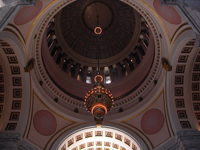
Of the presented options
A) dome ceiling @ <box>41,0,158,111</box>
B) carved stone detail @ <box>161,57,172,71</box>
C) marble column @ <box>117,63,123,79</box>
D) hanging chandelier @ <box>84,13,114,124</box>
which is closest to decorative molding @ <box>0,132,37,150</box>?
dome ceiling @ <box>41,0,158,111</box>

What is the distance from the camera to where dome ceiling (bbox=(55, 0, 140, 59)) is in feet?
60.3

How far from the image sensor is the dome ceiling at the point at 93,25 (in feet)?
60.3

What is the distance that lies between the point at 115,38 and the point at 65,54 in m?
5.83

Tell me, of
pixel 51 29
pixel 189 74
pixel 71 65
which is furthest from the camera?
pixel 71 65

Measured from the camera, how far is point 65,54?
18.1 m

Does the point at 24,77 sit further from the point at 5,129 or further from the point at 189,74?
the point at 189,74

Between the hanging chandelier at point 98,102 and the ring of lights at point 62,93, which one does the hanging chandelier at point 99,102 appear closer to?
the hanging chandelier at point 98,102

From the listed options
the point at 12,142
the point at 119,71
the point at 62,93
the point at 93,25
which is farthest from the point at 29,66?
the point at 93,25

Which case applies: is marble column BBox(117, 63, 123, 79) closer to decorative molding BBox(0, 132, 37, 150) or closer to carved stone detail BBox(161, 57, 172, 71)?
carved stone detail BBox(161, 57, 172, 71)

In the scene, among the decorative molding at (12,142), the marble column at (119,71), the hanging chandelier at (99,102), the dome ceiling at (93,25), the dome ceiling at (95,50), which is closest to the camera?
the hanging chandelier at (99,102)

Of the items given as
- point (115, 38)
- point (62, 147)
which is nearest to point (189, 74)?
point (62, 147)

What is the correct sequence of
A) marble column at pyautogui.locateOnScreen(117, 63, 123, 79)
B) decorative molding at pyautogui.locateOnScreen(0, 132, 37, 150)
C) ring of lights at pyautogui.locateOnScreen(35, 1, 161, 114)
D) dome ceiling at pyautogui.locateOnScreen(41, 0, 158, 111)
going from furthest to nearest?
marble column at pyautogui.locateOnScreen(117, 63, 123, 79) → dome ceiling at pyautogui.locateOnScreen(41, 0, 158, 111) → ring of lights at pyautogui.locateOnScreen(35, 1, 161, 114) → decorative molding at pyautogui.locateOnScreen(0, 132, 37, 150)

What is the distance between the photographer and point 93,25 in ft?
65.6

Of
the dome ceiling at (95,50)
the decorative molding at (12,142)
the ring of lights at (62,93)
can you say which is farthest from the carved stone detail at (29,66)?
the decorative molding at (12,142)
